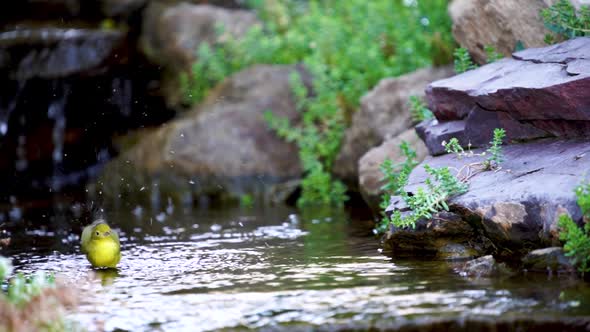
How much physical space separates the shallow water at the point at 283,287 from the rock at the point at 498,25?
7.20 feet

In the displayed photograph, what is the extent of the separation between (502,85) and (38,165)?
8.99m

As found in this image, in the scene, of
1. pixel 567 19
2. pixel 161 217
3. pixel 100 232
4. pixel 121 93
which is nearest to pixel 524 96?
pixel 567 19

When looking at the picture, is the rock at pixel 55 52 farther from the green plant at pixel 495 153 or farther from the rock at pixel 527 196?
the green plant at pixel 495 153

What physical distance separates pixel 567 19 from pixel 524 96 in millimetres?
1230

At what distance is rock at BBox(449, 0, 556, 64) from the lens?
7.66 m

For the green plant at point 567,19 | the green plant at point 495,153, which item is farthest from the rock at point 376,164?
the green plant at point 495,153

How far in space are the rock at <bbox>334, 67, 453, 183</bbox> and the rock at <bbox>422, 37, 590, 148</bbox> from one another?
2.05 meters

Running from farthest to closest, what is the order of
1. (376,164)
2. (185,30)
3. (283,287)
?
(185,30), (376,164), (283,287)

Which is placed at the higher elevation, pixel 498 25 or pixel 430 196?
pixel 498 25

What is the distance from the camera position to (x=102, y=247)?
19.9ft

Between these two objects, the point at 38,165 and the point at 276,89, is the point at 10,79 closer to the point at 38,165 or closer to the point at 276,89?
the point at 38,165

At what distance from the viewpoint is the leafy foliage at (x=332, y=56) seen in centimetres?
1066

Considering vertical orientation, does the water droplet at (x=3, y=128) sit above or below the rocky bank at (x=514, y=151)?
above

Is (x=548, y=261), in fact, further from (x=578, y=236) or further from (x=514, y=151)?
(x=514, y=151)
